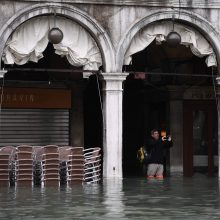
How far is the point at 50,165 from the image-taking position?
24469 mm

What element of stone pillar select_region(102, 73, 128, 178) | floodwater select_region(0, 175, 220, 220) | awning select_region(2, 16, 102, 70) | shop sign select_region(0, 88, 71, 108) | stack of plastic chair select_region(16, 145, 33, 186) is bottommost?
floodwater select_region(0, 175, 220, 220)

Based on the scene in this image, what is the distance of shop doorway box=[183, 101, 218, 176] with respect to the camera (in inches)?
1283

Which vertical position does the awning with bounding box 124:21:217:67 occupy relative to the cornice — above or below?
below

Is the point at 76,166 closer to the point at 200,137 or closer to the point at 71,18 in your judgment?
the point at 71,18

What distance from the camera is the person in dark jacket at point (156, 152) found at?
27.5 meters

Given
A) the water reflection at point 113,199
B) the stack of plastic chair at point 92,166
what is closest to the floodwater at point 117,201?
the water reflection at point 113,199

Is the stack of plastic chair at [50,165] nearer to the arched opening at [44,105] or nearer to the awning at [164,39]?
the awning at [164,39]

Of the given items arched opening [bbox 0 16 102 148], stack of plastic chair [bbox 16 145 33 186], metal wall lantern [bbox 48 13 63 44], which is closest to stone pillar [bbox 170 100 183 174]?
arched opening [bbox 0 16 102 148]

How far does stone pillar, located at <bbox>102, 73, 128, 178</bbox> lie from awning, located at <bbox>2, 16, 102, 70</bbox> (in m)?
0.70

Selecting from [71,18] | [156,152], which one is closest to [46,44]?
[71,18]

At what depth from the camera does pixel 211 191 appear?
73.8 feet

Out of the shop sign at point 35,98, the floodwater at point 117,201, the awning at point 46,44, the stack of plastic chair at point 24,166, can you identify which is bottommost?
the floodwater at point 117,201

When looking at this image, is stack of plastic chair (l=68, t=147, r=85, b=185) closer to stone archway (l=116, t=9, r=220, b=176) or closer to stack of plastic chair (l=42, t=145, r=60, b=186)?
stack of plastic chair (l=42, t=145, r=60, b=186)

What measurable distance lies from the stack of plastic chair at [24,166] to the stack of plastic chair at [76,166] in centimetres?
109
